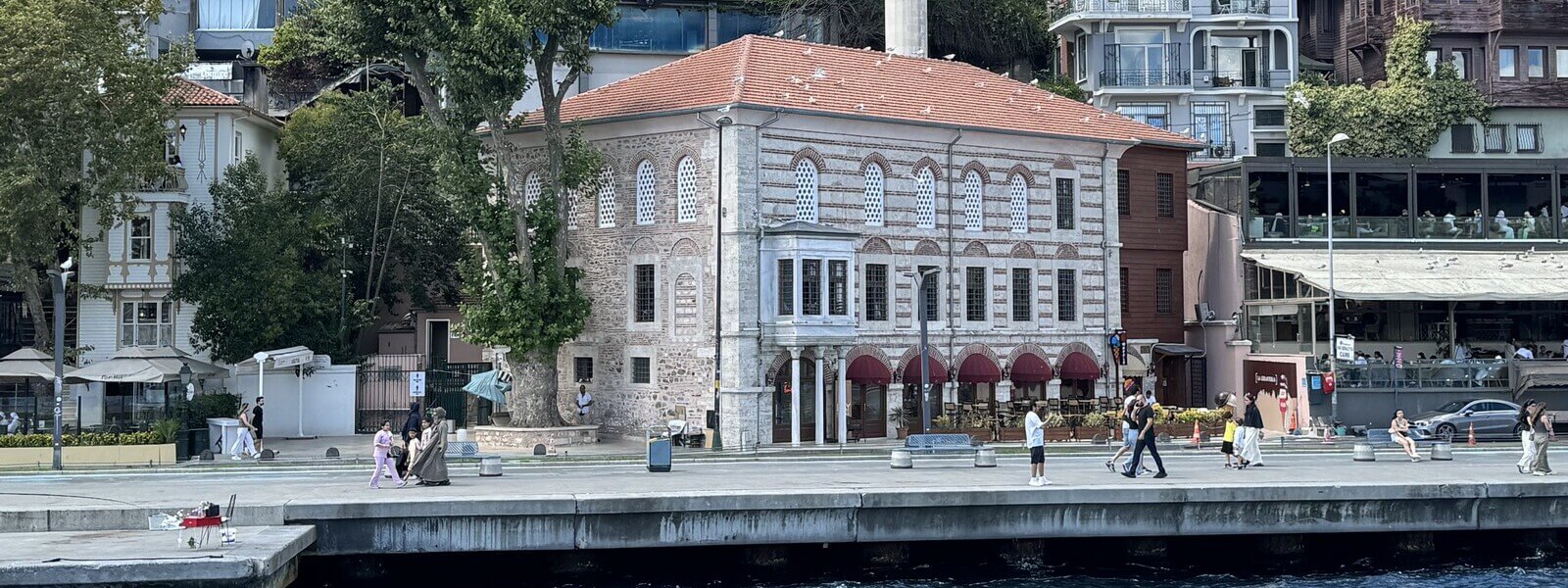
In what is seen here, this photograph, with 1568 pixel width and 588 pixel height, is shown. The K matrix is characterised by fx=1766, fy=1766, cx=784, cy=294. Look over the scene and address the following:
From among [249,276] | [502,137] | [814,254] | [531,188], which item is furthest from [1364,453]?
[249,276]

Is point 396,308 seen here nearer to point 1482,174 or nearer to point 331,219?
point 331,219

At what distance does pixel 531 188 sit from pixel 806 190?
8.57 meters

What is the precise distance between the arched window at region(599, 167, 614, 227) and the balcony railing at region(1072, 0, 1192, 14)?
2767 centimetres

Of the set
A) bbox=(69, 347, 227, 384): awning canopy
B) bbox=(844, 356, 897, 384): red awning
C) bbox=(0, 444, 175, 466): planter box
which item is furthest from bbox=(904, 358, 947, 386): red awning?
bbox=(0, 444, 175, 466): planter box

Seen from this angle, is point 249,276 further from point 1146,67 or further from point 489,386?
point 1146,67

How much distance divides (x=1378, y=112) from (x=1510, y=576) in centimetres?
3864

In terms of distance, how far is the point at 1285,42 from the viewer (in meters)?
71.9

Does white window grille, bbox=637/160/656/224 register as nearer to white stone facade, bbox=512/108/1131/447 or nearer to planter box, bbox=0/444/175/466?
white stone facade, bbox=512/108/1131/447

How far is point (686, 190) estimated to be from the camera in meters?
47.4

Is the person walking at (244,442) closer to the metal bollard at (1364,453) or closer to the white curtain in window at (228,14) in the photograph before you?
the metal bollard at (1364,453)

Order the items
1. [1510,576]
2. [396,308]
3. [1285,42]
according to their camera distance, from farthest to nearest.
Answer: [1285,42] → [396,308] → [1510,576]

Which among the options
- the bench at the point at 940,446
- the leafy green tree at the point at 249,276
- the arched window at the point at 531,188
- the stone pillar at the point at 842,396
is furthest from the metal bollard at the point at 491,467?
the leafy green tree at the point at 249,276

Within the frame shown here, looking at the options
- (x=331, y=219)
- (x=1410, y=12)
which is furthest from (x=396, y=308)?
(x=1410, y=12)

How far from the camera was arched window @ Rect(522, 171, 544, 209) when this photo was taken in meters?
50.8
